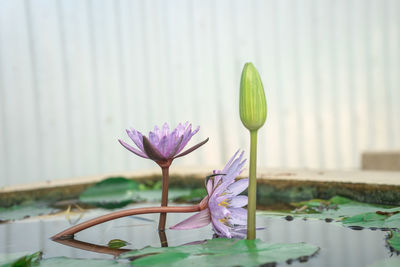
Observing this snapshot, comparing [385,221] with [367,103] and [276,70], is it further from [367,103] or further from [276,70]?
[367,103]

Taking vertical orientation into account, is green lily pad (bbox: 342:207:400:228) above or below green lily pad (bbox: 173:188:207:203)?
above

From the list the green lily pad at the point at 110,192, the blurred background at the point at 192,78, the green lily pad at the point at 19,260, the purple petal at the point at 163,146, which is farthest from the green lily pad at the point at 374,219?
the blurred background at the point at 192,78

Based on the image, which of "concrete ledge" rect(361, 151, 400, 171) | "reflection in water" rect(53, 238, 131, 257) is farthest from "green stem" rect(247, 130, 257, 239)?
"concrete ledge" rect(361, 151, 400, 171)

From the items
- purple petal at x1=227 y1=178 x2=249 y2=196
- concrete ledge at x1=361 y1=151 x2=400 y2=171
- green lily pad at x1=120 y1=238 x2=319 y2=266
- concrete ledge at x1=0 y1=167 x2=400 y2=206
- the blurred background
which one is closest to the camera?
green lily pad at x1=120 y1=238 x2=319 y2=266

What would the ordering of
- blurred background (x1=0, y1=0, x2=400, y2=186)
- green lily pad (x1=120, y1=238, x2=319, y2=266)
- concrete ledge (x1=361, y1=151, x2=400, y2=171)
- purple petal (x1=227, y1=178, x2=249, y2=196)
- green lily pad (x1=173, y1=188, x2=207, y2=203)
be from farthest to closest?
blurred background (x1=0, y1=0, x2=400, y2=186) → concrete ledge (x1=361, y1=151, x2=400, y2=171) → green lily pad (x1=173, y1=188, x2=207, y2=203) → purple petal (x1=227, y1=178, x2=249, y2=196) → green lily pad (x1=120, y1=238, x2=319, y2=266)

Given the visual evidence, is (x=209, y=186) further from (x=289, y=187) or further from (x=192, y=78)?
(x=192, y=78)

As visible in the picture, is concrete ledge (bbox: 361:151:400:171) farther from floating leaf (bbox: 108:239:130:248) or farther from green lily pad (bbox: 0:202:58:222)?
floating leaf (bbox: 108:239:130:248)

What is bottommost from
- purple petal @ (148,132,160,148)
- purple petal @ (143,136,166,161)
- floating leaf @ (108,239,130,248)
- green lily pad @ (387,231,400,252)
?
floating leaf @ (108,239,130,248)

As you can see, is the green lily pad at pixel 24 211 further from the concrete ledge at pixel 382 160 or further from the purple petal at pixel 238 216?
the concrete ledge at pixel 382 160
